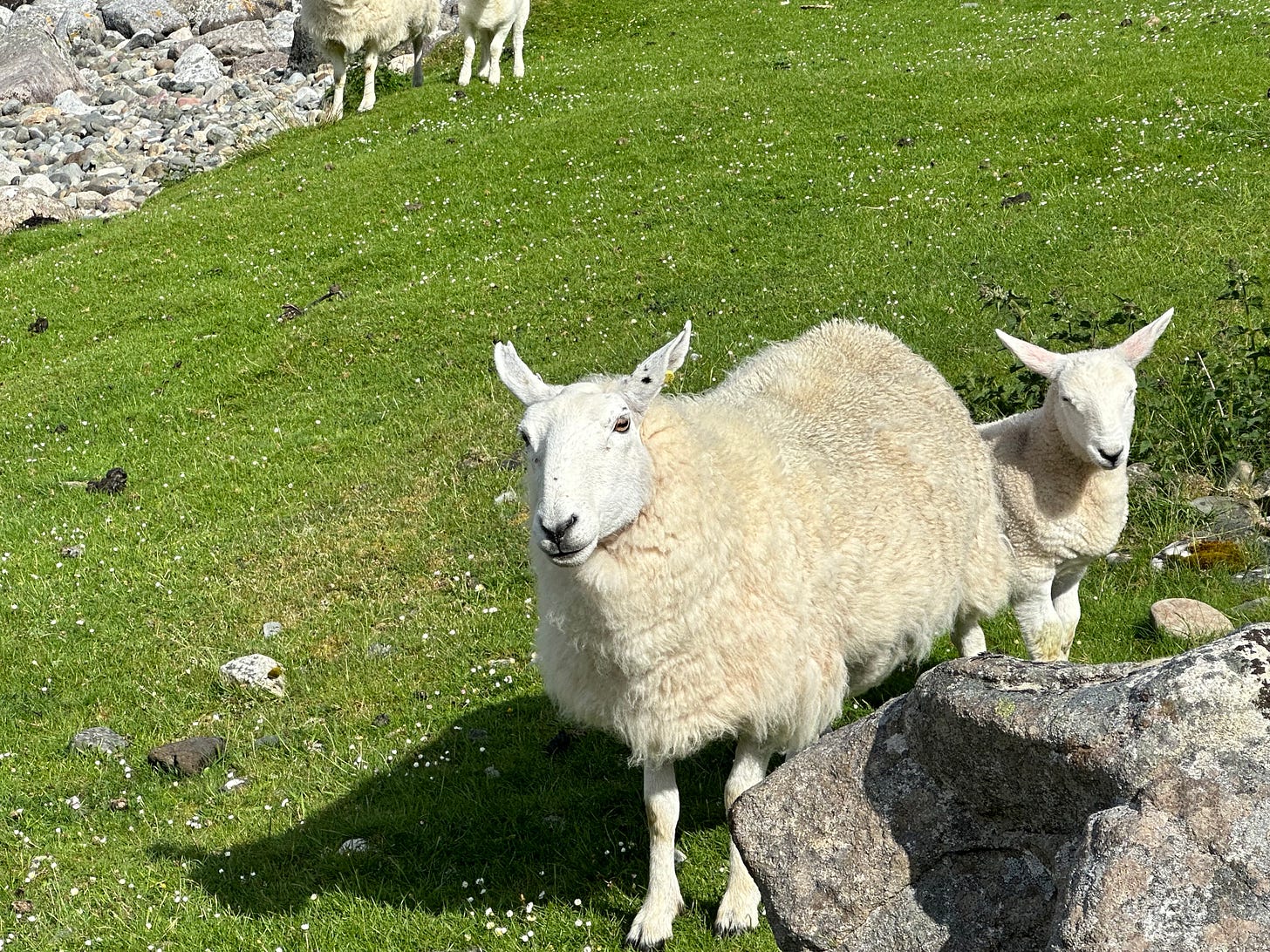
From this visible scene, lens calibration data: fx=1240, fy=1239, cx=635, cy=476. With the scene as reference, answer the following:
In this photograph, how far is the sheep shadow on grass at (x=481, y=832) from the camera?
597cm

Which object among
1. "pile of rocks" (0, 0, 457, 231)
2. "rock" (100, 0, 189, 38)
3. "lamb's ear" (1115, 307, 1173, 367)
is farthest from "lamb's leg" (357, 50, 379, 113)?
"lamb's ear" (1115, 307, 1173, 367)

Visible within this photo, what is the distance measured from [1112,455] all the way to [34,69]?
110 ft

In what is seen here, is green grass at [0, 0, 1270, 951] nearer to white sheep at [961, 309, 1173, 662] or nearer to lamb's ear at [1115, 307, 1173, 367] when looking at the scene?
white sheep at [961, 309, 1173, 662]

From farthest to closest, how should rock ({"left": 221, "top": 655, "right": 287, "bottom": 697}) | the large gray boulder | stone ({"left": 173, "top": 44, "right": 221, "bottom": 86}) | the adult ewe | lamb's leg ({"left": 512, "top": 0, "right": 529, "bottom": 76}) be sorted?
stone ({"left": 173, "top": 44, "right": 221, "bottom": 86}) < lamb's leg ({"left": 512, "top": 0, "right": 529, "bottom": 76}) < rock ({"left": 221, "top": 655, "right": 287, "bottom": 697}) < the adult ewe < the large gray boulder

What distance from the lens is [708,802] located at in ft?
21.5

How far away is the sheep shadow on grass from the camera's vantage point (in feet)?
19.6

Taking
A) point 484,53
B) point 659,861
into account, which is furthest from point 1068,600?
point 484,53

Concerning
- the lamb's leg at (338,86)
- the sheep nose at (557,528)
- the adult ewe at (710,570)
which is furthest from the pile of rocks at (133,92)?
the sheep nose at (557,528)

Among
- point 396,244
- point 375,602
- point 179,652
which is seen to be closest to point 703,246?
point 396,244

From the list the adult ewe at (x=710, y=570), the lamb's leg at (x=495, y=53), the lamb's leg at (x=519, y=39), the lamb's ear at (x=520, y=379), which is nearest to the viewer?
the adult ewe at (x=710, y=570)

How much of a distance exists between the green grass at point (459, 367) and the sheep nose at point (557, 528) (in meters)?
1.99

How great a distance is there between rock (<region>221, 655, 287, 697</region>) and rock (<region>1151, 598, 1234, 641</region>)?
223 inches

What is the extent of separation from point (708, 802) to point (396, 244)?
1341 cm

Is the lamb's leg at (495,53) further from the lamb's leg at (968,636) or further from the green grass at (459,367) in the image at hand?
the lamb's leg at (968,636)
